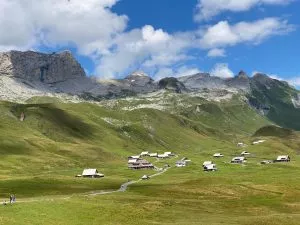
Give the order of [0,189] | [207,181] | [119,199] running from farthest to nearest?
[207,181]
[0,189]
[119,199]

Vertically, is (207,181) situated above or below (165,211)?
above

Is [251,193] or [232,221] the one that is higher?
[251,193]

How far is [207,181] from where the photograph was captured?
543 feet

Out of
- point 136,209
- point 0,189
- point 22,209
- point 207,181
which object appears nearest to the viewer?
point 22,209

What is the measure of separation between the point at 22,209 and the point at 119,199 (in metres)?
31.1

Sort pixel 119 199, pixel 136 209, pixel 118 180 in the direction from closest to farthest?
pixel 136 209
pixel 119 199
pixel 118 180

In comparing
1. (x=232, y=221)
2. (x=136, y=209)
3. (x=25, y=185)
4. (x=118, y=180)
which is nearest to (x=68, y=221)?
(x=136, y=209)

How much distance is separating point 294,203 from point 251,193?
20.3 m

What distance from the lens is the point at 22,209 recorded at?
85375 millimetres

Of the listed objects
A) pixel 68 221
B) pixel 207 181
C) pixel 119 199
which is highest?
pixel 207 181

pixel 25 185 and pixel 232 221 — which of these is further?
pixel 25 185

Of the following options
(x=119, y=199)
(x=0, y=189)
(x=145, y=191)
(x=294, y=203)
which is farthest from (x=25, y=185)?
(x=294, y=203)

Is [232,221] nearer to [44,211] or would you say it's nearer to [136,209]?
[136,209]

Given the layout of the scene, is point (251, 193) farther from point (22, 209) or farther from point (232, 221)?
point (22, 209)
